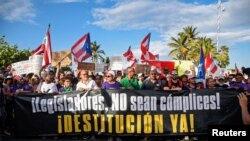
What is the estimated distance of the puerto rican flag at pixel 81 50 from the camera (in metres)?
14.4

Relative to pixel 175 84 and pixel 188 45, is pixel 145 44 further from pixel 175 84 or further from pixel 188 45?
pixel 188 45

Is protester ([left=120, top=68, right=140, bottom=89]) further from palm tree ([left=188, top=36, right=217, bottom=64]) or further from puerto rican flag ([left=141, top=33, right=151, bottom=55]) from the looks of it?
palm tree ([left=188, top=36, right=217, bottom=64])

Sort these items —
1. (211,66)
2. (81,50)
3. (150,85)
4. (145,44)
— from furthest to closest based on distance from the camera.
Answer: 1. (145,44)
2. (211,66)
3. (81,50)
4. (150,85)

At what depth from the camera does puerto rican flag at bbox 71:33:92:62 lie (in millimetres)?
14352

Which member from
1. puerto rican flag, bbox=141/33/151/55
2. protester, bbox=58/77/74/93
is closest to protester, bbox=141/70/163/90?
protester, bbox=58/77/74/93

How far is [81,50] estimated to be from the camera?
14469 millimetres

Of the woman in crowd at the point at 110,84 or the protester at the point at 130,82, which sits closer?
the woman in crowd at the point at 110,84

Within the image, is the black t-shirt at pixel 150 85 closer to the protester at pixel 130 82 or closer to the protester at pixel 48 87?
the protester at pixel 130 82

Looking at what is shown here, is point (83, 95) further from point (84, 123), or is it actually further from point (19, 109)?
point (19, 109)

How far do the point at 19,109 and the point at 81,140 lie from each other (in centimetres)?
193

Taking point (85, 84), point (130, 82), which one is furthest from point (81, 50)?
point (85, 84)

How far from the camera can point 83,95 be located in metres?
9.77

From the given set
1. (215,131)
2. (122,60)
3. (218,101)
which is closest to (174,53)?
(122,60)

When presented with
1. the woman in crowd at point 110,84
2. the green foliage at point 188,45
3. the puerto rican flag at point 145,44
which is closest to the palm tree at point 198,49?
the green foliage at point 188,45
